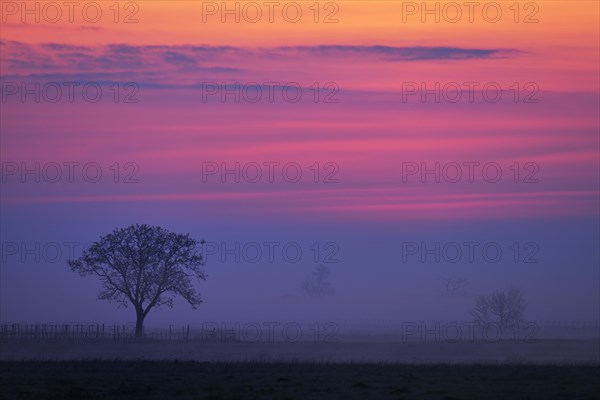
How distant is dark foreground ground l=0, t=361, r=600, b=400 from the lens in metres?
37.8

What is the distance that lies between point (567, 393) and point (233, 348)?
1916 inches

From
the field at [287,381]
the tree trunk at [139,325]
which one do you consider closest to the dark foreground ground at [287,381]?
the field at [287,381]

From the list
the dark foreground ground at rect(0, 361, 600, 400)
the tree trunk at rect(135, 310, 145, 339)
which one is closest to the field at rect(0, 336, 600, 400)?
the dark foreground ground at rect(0, 361, 600, 400)

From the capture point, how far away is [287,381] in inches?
1678

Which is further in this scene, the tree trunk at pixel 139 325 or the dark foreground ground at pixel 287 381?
the tree trunk at pixel 139 325

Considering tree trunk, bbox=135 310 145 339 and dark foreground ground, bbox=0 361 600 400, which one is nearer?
dark foreground ground, bbox=0 361 600 400

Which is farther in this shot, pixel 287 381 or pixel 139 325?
pixel 139 325

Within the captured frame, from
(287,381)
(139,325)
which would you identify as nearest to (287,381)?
(287,381)

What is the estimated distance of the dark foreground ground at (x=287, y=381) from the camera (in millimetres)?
37812

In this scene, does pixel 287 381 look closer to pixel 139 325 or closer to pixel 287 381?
pixel 287 381

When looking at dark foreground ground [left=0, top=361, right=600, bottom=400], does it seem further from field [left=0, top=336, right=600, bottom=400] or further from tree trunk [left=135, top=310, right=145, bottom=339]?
tree trunk [left=135, top=310, right=145, bottom=339]

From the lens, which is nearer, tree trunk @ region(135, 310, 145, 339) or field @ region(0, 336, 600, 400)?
field @ region(0, 336, 600, 400)

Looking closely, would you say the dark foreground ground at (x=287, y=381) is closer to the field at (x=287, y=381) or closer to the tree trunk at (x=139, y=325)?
the field at (x=287, y=381)

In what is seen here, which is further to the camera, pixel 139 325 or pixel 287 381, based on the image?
pixel 139 325
